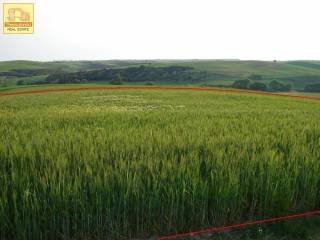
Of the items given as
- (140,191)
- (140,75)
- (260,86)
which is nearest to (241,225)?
(140,191)

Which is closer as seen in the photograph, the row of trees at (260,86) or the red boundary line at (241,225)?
the red boundary line at (241,225)

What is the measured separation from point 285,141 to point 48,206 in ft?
13.6

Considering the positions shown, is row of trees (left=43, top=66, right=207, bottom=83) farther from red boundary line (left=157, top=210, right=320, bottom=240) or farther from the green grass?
red boundary line (left=157, top=210, right=320, bottom=240)

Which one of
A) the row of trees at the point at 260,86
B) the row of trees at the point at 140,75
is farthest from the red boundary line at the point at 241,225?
the row of trees at the point at 140,75

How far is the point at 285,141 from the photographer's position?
635 cm

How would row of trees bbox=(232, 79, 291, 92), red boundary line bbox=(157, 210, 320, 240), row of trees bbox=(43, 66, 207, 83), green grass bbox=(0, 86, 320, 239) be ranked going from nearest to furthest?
1. green grass bbox=(0, 86, 320, 239)
2. red boundary line bbox=(157, 210, 320, 240)
3. row of trees bbox=(232, 79, 291, 92)
4. row of trees bbox=(43, 66, 207, 83)

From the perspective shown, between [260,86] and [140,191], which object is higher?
[140,191]

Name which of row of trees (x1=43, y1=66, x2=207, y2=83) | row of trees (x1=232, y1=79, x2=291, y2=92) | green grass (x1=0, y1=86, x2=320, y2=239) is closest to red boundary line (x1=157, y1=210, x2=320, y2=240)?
green grass (x1=0, y1=86, x2=320, y2=239)

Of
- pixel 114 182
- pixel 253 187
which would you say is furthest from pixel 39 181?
pixel 253 187

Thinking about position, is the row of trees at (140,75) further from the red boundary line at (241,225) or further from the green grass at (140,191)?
the red boundary line at (241,225)

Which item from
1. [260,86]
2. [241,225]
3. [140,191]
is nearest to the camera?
[140,191]

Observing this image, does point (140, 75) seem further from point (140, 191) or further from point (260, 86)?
point (140, 191)

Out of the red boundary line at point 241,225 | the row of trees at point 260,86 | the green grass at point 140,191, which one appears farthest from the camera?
the row of trees at point 260,86

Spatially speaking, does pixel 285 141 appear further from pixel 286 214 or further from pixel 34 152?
pixel 34 152
